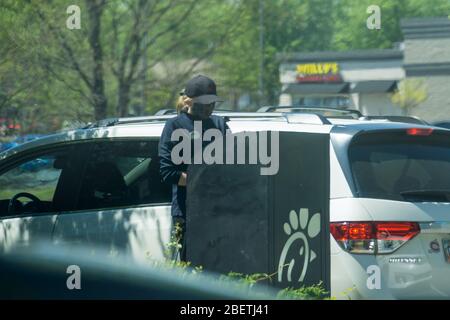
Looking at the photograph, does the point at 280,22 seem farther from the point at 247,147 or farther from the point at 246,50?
the point at 247,147

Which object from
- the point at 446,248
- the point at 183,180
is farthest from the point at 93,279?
the point at 446,248

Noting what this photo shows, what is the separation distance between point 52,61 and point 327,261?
11894mm

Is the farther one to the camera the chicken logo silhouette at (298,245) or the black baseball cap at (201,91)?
the black baseball cap at (201,91)

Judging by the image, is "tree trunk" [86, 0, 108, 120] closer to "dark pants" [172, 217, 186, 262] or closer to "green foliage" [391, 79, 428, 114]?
"dark pants" [172, 217, 186, 262]

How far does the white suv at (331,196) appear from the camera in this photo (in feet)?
16.8

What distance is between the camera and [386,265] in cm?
508

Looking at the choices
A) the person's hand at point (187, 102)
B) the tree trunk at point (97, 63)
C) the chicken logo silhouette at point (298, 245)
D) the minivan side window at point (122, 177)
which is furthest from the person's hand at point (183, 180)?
the tree trunk at point (97, 63)

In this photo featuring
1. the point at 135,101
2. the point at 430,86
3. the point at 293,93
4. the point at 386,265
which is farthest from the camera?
the point at 293,93

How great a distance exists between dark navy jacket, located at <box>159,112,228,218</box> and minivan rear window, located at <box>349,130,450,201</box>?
1.00 meters

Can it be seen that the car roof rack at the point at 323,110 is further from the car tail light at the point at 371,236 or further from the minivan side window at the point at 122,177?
the car tail light at the point at 371,236

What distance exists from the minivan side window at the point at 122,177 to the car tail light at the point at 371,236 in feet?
4.66

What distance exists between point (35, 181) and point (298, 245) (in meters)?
2.31

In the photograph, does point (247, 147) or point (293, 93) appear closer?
point (247, 147)
